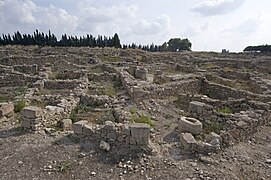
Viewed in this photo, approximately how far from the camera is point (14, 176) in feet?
21.9

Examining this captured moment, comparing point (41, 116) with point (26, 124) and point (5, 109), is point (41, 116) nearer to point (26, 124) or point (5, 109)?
point (26, 124)

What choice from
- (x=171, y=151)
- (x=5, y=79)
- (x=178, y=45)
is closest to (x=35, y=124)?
(x=171, y=151)

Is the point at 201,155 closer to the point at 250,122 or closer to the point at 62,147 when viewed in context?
the point at 250,122

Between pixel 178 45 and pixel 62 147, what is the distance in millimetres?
89897

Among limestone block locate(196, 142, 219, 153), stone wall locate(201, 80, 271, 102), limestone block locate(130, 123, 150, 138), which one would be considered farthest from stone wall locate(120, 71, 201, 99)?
limestone block locate(196, 142, 219, 153)

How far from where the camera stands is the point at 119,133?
7812 mm

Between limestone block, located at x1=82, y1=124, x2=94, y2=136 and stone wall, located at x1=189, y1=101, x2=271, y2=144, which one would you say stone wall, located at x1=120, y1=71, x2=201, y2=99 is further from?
limestone block, located at x1=82, y1=124, x2=94, y2=136

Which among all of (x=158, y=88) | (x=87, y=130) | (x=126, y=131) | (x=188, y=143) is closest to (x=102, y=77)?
(x=158, y=88)

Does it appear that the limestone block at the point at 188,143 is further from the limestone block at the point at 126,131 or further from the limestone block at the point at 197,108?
the limestone block at the point at 197,108

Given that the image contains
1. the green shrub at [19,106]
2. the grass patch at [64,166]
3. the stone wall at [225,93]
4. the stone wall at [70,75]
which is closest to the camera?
the grass patch at [64,166]

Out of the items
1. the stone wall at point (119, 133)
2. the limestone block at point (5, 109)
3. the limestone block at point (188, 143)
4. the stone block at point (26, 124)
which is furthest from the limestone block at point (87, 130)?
the limestone block at point (5, 109)

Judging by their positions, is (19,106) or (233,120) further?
(19,106)

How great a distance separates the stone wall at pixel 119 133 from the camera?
297 inches

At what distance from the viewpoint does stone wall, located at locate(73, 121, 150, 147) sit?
24.8 feet
